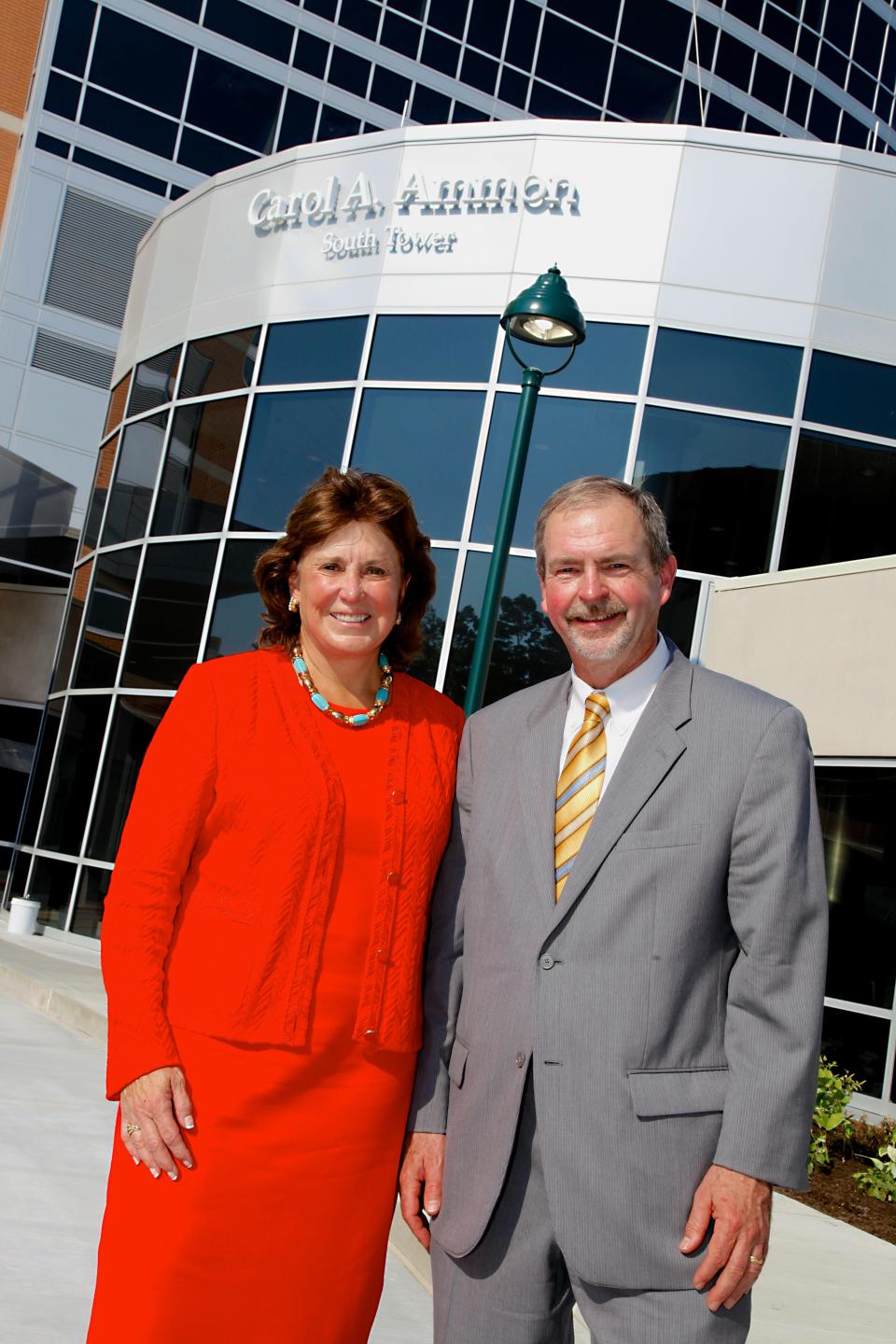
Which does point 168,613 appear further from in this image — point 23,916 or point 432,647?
point 23,916

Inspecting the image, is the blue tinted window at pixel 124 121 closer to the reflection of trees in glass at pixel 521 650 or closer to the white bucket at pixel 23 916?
the white bucket at pixel 23 916

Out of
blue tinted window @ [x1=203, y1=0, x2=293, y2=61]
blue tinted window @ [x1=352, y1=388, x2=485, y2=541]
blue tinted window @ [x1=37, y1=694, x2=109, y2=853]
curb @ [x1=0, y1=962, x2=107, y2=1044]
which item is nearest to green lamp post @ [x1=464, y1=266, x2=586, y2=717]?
curb @ [x1=0, y1=962, x2=107, y2=1044]

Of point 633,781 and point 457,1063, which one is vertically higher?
point 633,781

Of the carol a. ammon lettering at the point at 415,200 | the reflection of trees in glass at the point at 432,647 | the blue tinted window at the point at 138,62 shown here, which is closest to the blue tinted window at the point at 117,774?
the reflection of trees in glass at the point at 432,647

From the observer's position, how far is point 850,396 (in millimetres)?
12469

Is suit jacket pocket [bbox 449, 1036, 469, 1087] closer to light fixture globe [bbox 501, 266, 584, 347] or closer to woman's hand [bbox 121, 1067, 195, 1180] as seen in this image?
woman's hand [bbox 121, 1067, 195, 1180]

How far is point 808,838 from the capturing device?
241 centimetres

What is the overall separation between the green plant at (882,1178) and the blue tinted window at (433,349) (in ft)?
27.3

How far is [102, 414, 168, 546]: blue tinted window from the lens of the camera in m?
15.5

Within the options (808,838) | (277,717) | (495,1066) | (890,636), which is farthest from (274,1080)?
(890,636)

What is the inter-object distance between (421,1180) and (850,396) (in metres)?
11.1

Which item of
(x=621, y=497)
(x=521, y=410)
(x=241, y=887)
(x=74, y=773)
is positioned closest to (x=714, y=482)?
(x=521, y=410)

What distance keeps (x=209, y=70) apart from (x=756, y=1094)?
26975 mm

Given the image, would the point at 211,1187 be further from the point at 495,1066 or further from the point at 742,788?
the point at 742,788
